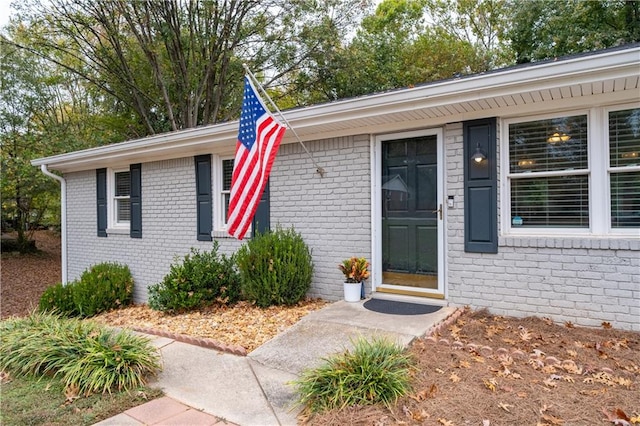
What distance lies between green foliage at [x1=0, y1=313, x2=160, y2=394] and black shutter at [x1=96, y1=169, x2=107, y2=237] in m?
4.87

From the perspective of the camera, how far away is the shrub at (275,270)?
536 centimetres

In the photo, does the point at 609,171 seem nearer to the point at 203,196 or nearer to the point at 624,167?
the point at 624,167

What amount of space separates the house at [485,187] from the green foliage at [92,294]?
302 cm

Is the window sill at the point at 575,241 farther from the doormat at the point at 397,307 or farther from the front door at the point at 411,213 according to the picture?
the doormat at the point at 397,307

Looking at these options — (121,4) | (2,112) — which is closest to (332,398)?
(121,4)

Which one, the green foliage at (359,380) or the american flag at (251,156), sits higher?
the american flag at (251,156)

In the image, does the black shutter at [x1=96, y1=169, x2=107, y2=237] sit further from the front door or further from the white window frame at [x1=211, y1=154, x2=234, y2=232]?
the front door

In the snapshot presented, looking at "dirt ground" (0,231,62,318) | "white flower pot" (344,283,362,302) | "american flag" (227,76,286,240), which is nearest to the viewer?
"american flag" (227,76,286,240)

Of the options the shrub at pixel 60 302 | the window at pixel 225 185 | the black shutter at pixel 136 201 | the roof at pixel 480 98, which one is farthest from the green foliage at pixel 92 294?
the roof at pixel 480 98

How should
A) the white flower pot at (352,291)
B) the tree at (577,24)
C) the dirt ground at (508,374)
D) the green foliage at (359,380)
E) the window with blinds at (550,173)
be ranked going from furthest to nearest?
the tree at (577,24) → the white flower pot at (352,291) → the window with blinds at (550,173) → the green foliage at (359,380) → the dirt ground at (508,374)

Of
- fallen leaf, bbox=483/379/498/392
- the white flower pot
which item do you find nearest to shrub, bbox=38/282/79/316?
the white flower pot

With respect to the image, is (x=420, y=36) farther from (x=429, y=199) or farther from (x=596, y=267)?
(x=596, y=267)

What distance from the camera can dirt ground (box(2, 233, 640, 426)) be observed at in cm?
252

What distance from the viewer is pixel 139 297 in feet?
26.5
